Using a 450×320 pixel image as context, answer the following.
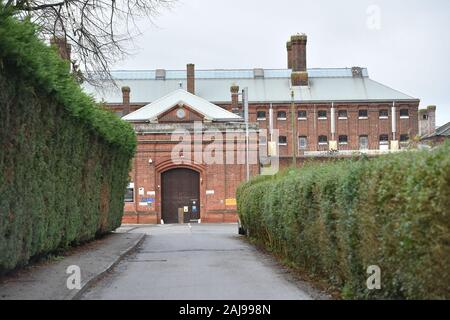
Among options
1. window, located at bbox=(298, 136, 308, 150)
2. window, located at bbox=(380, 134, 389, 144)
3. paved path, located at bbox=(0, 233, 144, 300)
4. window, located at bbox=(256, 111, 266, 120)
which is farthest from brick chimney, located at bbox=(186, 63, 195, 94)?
paved path, located at bbox=(0, 233, 144, 300)

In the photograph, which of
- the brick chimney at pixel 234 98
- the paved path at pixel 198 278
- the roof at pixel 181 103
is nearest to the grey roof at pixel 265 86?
the brick chimney at pixel 234 98

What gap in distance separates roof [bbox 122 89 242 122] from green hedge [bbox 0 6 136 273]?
34.0m

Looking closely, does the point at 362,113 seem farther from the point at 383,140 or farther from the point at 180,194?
the point at 180,194

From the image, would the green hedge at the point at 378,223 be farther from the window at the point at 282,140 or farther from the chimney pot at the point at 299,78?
the chimney pot at the point at 299,78

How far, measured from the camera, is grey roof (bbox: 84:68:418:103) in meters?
70.8

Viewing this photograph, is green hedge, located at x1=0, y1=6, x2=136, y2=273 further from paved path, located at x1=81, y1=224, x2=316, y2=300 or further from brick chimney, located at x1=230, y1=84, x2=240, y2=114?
brick chimney, located at x1=230, y1=84, x2=240, y2=114

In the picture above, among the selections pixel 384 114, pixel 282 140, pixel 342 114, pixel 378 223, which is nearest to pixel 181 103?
pixel 282 140

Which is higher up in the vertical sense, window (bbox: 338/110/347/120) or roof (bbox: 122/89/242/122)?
window (bbox: 338/110/347/120)

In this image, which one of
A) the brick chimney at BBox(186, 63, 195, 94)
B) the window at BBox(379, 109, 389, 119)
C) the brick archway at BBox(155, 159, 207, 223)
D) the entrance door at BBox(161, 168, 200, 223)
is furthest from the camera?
the brick chimney at BBox(186, 63, 195, 94)

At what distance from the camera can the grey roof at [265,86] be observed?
2788 inches

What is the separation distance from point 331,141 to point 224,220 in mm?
22341

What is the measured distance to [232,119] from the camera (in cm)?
5522
